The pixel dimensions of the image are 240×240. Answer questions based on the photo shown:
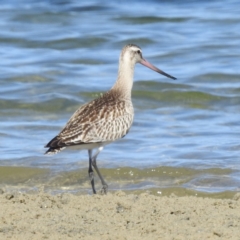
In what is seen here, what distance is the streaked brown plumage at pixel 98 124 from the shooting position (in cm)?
801

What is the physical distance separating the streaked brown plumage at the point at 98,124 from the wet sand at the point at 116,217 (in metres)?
1.00

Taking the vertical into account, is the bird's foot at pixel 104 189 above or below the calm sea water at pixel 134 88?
below

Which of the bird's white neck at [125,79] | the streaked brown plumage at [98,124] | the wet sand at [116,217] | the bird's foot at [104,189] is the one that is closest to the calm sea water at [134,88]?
the bird's foot at [104,189]

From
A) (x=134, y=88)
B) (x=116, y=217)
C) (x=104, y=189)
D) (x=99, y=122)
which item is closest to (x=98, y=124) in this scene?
(x=99, y=122)

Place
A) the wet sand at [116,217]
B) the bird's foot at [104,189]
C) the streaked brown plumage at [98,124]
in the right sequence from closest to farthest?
the wet sand at [116,217]
the streaked brown plumage at [98,124]
the bird's foot at [104,189]

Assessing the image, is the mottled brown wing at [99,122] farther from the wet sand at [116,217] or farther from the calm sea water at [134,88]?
the wet sand at [116,217]

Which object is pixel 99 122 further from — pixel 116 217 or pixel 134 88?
pixel 134 88

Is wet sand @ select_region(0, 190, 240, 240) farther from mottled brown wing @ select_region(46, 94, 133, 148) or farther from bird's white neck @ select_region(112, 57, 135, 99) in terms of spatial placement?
bird's white neck @ select_region(112, 57, 135, 99)

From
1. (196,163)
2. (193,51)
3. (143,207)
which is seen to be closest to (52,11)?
(193,51)

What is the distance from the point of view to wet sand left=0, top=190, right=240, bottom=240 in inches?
227

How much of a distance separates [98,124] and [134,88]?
18.8 feet

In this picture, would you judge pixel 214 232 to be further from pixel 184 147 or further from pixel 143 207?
pixel 184 147

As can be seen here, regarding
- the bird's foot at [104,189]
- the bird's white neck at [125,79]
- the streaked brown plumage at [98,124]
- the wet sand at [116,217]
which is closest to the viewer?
the wet sand at [116,217]

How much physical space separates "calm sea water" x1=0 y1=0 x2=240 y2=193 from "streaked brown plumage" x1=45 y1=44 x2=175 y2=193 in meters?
0.67
